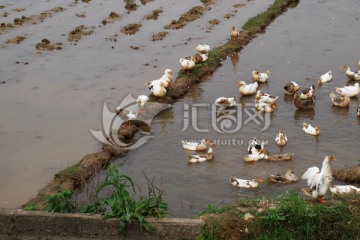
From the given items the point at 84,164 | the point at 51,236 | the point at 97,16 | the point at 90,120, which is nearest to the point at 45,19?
the point at 97,16

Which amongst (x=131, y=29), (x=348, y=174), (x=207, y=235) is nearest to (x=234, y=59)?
(x=131, y=29)

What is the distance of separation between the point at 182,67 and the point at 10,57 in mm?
6866

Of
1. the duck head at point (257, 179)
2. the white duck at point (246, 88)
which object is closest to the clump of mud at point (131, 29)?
the white duck at point (246, 88)

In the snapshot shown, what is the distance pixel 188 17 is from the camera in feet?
79.5

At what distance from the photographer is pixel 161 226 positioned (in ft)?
25.8

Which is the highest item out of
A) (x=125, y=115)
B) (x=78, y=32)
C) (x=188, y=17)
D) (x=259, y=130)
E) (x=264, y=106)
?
(x=188, y=17)

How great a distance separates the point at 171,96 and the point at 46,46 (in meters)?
7.41

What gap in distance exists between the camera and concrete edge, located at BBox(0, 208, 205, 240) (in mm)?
7902

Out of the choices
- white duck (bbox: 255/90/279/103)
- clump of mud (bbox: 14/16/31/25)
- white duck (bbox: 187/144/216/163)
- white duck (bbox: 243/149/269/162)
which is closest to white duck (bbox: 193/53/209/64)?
white duck (bbox: 255/90/279/103)

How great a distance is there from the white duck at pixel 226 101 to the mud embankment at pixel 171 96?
150 centimetres

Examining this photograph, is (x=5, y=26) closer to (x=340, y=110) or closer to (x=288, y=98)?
(x=288, y=98)

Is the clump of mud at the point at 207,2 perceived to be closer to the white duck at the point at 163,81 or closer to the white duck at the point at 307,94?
the white duck at the point at 163,81

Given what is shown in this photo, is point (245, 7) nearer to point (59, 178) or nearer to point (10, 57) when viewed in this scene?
point (10, 57)

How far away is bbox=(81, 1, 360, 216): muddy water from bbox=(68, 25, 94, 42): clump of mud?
6.86 metres
